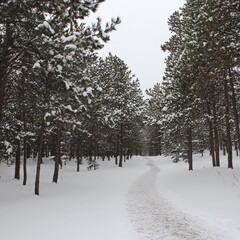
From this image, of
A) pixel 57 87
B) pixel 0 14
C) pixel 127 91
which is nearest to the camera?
pixel 0 14

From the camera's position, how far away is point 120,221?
8.97m

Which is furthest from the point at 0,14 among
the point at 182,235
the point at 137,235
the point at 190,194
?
the point at 190,194

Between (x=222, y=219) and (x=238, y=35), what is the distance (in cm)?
851

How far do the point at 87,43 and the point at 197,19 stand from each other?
586cm

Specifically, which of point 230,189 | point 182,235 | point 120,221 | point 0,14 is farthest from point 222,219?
point 0,14

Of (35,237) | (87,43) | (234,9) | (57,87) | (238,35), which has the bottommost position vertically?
(35,237)

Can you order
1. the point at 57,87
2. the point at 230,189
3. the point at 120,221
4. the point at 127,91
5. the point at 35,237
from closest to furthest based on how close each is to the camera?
the point at 35,237
the point at 120,221
the point at 57,87
the point at 230,189
the point at 127,91

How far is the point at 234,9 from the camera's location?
13.3 m

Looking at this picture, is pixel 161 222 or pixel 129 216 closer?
pixel 161 222

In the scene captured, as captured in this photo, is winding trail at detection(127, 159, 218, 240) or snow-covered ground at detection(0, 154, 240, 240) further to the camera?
snow-covered ground at detection(0, 154, 240, 240)

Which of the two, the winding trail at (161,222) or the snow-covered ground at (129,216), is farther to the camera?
the snow-covered ground at (129,216)

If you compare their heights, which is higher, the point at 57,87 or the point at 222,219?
the point at 57,87

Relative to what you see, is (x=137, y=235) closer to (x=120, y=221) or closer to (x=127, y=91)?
(x=120, y=221)

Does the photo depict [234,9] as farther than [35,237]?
Yes
